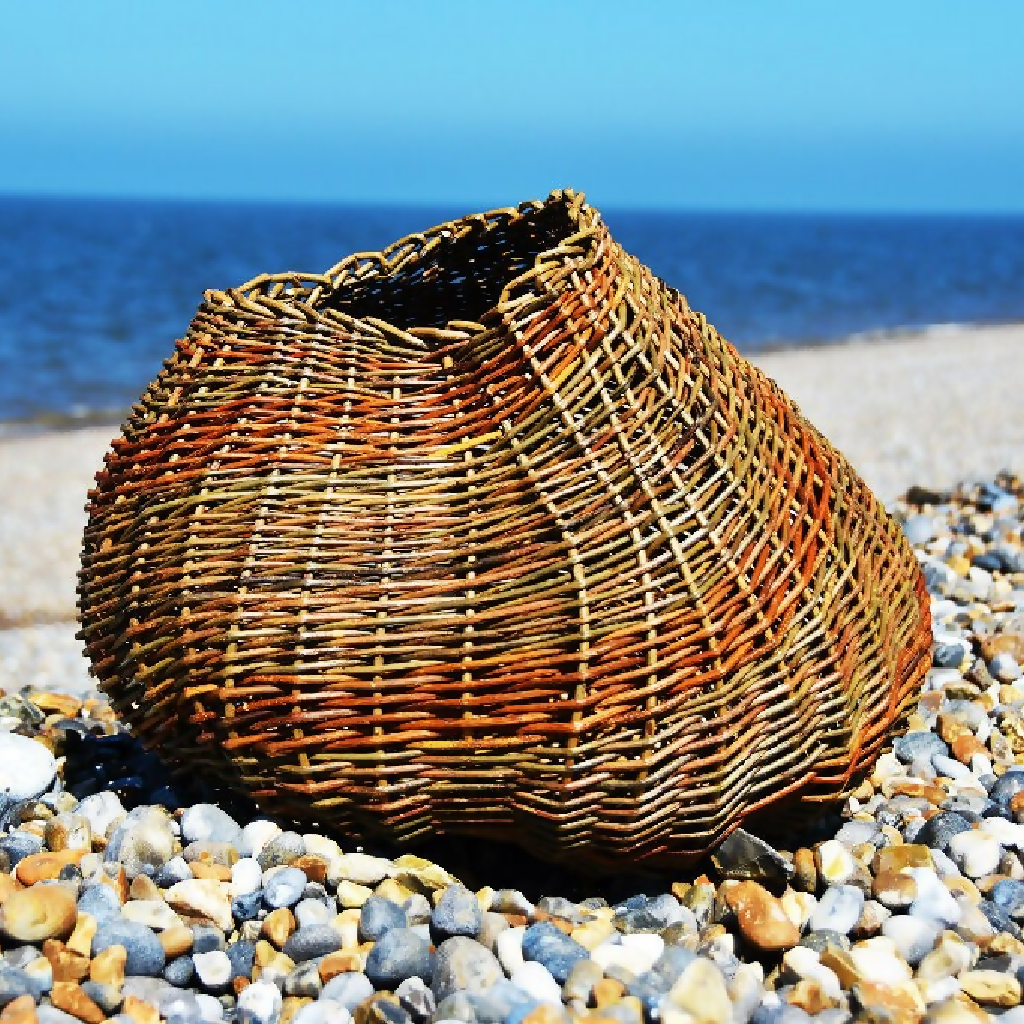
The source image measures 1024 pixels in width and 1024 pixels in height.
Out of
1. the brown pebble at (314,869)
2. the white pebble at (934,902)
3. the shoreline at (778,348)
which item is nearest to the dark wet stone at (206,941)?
the brown pebble at (314,869)

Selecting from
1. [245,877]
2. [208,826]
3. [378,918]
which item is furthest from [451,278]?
[378,918]

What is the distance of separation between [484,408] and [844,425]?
10.9 m

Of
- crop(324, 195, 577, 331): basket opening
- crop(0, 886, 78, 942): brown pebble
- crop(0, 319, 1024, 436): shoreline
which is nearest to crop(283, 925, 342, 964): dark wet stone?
crop(0, 886, 78, 942): brown pebble

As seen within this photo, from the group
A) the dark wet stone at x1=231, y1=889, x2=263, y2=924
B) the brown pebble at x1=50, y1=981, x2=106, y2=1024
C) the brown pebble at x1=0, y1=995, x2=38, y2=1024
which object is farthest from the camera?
the dark wet stone at x1=231, y1=889, x2=263, y2=924

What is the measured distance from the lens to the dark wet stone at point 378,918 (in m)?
2.71

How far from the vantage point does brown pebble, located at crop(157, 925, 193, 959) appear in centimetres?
268

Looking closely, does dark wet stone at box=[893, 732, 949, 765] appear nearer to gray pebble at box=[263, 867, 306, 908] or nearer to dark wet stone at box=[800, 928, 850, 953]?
dark wet stone at box=[800, 928, 850, 953]

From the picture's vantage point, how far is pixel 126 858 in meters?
3.00

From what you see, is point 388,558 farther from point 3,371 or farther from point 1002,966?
point 3,371

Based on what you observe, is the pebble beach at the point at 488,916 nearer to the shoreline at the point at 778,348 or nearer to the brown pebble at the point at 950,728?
the brown pebble at the point at 950,728

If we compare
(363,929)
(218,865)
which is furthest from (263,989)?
(218,865)

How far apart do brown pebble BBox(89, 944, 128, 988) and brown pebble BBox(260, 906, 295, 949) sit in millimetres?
310

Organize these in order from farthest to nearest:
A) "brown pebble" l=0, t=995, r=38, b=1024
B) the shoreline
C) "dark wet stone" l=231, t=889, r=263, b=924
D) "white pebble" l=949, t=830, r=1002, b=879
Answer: the shoreline < "white pebble" l=949, t=830, r=1002, b=879 < "dark wet stone" l=231, t=889, r=263, b=924 < "brown pebble" l=0, t=995, r=38, b=1024

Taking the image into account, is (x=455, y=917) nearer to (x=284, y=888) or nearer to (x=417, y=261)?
(x=284, y=888)
